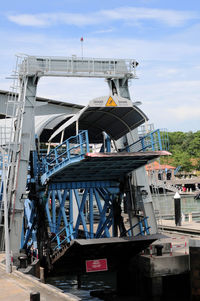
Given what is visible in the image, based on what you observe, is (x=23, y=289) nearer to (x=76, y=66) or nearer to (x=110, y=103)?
(x=110, y=103)

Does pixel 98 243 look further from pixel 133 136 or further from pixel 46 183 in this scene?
Answer: pixel 133 136

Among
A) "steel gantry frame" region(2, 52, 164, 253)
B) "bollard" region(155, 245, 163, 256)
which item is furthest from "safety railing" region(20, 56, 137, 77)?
"bollard" region(155, 245, 163, 256)

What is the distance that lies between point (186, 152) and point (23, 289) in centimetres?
12280

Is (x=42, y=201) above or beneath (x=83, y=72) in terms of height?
beneath

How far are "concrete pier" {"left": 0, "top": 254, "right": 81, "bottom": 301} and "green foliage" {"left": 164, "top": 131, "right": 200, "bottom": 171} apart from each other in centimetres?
11449

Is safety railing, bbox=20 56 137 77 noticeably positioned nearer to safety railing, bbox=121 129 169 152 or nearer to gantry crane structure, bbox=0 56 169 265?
gantry crane structure, bbox=0 56 169 265

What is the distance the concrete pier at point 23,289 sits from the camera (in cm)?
1548

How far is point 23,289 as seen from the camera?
1670 centimetres

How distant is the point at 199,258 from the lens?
21.9 meters

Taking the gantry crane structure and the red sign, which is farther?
the red sign

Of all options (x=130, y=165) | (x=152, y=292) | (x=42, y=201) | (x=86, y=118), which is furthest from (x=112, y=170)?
(x=152, y=292)

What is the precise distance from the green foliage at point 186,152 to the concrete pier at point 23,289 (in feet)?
376

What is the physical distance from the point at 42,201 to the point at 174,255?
23.0ft

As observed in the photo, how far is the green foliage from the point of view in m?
131
